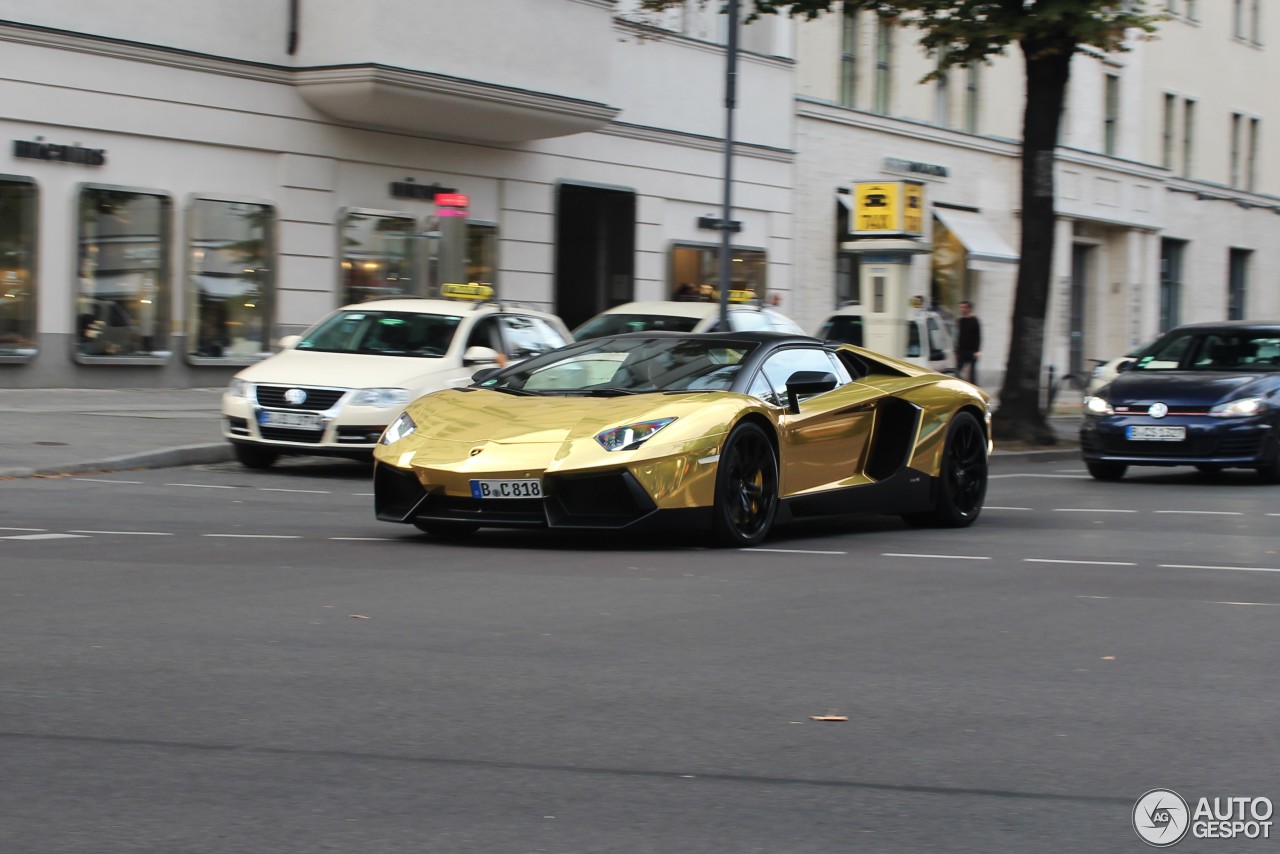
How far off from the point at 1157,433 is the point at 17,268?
13.2m

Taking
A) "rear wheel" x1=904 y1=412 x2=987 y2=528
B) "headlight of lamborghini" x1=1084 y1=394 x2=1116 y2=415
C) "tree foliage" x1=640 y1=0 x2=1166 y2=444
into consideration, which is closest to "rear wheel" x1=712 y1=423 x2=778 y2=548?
"rear wheel" x1=904 y1=412 x2=987 y2=528

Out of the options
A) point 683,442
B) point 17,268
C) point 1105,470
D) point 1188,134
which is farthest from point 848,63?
point 683,442

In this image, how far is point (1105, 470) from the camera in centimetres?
1800

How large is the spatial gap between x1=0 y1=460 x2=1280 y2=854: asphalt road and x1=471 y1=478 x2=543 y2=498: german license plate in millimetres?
368

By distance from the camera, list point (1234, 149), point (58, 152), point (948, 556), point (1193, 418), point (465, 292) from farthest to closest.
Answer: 1. point (1234, 149)
2. point (58, 152)
3. point (465, 292)
4. point (1193, 418)
5. point (948, 556)

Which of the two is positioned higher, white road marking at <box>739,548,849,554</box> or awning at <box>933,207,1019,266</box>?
awning at <box>933,207,1019,266</box>

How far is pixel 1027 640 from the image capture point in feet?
24.4

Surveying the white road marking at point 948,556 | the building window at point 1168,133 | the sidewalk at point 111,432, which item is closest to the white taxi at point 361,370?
the sidewalk at point 111,432

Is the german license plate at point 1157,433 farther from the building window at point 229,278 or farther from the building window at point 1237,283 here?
the building window at point 1237,283

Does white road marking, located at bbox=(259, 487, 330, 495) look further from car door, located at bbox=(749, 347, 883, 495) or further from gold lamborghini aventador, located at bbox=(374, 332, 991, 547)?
car door, located at bbox=(749, 347, 883, 495)

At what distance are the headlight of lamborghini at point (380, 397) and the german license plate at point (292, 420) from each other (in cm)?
34

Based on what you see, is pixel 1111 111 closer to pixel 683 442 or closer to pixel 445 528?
pixel 445 528

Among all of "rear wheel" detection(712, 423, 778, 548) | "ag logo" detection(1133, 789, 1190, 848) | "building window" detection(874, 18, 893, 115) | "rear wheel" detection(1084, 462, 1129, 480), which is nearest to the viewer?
"ag logo" detection(1133, 789, 1190, 848)

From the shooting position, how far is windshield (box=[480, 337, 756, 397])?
10719mm
